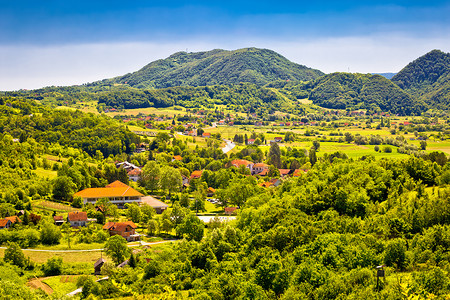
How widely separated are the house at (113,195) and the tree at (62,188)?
103 centimetres

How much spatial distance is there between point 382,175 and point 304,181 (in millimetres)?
10289

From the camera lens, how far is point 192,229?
42.6 meters

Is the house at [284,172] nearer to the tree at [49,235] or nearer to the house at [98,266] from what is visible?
the tree at [49,235]

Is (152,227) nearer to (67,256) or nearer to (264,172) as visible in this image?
(67,256)

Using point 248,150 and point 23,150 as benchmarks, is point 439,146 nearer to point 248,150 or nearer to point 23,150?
point 248,150

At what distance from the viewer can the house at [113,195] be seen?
2217 inches

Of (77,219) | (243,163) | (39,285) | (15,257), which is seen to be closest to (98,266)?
(39,285)

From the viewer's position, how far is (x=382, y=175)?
3725 centimetres

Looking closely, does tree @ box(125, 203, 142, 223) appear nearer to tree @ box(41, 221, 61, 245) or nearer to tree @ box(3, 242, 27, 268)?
tree @ box(41, 221, 61, 245)

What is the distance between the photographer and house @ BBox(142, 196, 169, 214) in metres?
56.6

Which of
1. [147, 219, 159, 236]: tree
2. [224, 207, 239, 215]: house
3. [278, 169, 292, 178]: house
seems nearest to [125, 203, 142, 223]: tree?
[147, 219, 159, 236]: tree

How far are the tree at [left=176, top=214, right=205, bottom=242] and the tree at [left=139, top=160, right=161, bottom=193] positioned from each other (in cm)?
2551

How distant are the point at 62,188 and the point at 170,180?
16.7 m

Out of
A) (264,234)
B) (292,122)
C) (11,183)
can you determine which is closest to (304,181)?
(264,234)
